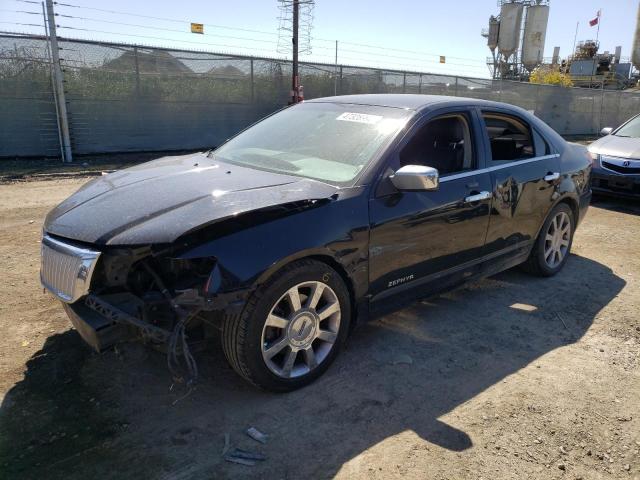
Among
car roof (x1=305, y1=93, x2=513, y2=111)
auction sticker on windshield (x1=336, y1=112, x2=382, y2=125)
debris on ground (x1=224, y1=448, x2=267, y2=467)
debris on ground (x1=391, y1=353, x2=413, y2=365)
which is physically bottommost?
debris on ground (x1=391, y1=353, x2=413, y2=365)

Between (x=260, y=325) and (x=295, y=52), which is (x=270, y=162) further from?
(x=295, y=52)

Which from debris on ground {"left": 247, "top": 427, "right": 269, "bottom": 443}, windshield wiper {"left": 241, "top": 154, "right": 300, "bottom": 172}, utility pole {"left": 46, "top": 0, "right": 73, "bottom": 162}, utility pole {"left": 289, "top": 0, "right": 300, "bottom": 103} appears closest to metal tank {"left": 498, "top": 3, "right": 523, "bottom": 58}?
utility pole {"left": 289, "top": 0, "right": 300, "bottom": 103}

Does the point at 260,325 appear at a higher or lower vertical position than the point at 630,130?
lower

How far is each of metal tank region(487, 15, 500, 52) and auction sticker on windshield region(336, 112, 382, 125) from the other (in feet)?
199

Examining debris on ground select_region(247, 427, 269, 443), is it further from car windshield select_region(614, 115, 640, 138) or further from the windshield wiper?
car windshield select_region(614, 115, 640, 138)

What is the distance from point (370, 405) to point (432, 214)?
Result: 1361mm

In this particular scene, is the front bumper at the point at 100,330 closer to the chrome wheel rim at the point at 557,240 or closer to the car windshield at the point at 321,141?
the car windshield at the point at 321,141

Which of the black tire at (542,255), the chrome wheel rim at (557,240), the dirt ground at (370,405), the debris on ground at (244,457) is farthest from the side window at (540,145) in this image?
the debris on ground at (244,457)

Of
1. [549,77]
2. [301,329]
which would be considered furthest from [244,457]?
[549,77]

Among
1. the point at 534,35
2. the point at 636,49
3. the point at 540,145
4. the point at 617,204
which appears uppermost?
the point at 534,35

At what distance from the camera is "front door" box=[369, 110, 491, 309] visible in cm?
334

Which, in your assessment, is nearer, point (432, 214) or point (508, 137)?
point (432, 214)

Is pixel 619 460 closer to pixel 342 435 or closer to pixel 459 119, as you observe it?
pixel 342 435

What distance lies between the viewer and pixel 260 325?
2.80m
